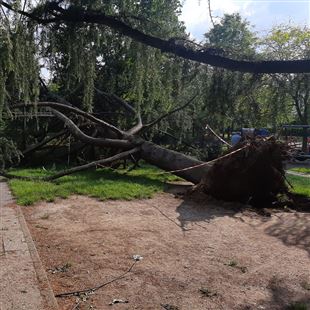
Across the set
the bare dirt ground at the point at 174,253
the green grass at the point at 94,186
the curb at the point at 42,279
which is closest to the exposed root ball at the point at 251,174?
the bare dirt ground at the point at 174,253

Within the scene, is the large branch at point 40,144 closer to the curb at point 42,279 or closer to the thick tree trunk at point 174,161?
the thick tree trunk at point 174,161

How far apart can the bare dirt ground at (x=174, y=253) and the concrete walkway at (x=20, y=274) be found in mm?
169

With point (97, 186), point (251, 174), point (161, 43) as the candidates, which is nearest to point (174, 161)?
point (97, 186)

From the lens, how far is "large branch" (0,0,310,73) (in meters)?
3.81

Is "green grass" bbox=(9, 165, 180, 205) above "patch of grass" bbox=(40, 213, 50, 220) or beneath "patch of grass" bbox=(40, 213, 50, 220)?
above

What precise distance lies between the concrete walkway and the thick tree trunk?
15.1 ft

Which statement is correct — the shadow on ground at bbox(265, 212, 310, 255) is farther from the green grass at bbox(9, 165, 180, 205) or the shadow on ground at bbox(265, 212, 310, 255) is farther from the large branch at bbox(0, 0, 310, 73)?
the green grass at bbox(9, 165, 180, 205)

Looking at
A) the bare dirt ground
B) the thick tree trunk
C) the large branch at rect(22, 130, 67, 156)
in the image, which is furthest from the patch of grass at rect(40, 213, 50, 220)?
the large branch at rect(22, 130, 67, 156)

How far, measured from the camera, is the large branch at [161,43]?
381 cm

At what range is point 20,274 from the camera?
13.4 feet

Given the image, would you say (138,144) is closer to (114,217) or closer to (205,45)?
(114,217)

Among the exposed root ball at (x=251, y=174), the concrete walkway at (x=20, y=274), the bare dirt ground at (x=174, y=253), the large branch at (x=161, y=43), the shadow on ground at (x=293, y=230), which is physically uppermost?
the large branch at (x=161, y=43)

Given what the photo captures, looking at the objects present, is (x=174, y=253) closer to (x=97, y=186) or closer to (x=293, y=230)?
(x=293, y=230)

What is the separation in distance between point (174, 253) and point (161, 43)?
2.43 metres
